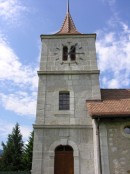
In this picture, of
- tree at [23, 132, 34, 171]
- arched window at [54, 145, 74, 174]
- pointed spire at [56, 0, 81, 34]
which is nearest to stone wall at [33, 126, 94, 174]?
arched window at [54, 145, 74, 174]

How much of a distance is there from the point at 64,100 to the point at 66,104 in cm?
31

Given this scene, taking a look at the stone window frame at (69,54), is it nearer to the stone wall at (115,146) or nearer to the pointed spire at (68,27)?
the pointed spire at (68,27)

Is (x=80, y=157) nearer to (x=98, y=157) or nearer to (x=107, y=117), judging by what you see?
(x=98, y=157)

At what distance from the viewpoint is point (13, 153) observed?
97.9 ft

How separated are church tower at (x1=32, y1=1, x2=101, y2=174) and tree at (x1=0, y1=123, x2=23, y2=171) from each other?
1681cm

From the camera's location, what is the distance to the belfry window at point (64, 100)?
1443 cm

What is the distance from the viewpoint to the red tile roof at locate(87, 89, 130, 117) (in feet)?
39.5

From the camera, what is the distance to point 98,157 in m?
11.4

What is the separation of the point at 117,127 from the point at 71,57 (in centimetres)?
660

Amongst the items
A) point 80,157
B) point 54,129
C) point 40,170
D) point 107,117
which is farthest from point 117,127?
point 40,170

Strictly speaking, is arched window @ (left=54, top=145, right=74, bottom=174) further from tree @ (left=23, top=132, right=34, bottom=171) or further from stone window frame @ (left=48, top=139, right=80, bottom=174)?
tree @ (left=23, top=132, right=34, bottom=171)

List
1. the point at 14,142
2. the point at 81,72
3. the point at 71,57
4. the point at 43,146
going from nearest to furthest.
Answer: the point at 43,146
the point at 81,72
the point at 71,57
the point at 14,142

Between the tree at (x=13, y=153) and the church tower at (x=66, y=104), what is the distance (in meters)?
16.8

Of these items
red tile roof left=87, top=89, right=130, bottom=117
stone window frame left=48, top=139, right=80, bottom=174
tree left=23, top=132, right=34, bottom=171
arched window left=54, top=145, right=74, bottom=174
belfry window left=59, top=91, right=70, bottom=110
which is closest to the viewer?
red tile roof left=87, top=89, right=130, bottom=117
